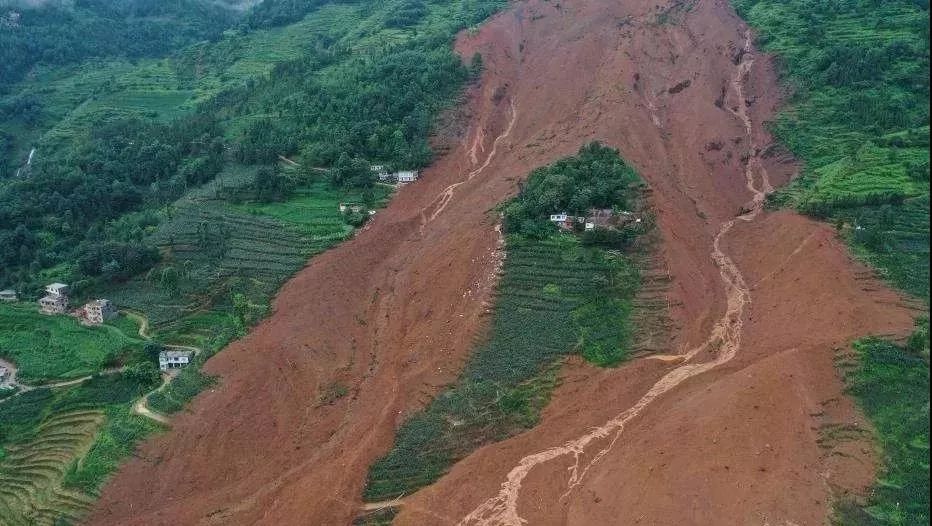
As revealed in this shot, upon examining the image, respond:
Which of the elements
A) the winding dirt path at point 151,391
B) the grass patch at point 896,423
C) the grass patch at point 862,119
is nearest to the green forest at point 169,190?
the winding dirt path at point 151,391

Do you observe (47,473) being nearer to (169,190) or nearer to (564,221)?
(169,190)

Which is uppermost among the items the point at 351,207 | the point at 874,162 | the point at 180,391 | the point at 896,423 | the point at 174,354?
the point at 351,207

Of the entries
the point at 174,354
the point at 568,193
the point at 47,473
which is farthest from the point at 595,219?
the point at 47,473

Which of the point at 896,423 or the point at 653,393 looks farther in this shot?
the point at 653,393

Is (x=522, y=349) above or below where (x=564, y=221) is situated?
below

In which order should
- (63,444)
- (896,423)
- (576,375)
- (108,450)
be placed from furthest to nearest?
1. (576,375)
2. (63,444)
3. (108,450)
4. (896,423)

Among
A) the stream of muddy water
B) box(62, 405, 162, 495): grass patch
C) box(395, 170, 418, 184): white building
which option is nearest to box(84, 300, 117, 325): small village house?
→ box(62, 405, 162, 495): grass patch

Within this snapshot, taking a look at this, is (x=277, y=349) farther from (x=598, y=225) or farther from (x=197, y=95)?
(x=197, y=95)

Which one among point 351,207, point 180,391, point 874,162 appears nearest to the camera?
point 180,391
